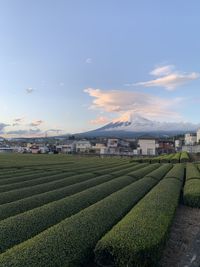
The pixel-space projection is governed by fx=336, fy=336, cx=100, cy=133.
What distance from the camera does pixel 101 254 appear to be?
5289 mm

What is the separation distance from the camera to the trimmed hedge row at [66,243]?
455 centimetres

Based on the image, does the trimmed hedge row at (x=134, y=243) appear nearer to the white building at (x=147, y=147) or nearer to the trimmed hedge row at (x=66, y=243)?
the trimmed hedge row at (x=66, y=243)

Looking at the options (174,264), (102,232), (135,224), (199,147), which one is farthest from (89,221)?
(199,147)

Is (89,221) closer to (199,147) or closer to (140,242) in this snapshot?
(140,242)

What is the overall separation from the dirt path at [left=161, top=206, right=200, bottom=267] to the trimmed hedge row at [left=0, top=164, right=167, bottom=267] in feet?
4.13

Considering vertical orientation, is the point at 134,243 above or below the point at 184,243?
above

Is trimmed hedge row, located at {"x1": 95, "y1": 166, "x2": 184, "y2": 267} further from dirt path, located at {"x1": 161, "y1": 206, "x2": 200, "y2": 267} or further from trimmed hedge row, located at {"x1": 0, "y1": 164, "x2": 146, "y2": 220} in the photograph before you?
trimmed hedge row, located at {"x1": 0, "y1": 164, "x2": 146, "y2": 220}

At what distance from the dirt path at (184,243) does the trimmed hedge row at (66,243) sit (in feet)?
4.13

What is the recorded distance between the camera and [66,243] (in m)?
5.27

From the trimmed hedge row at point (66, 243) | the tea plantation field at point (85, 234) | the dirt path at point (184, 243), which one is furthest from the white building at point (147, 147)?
the trimmed hedge row at point (66, 243)

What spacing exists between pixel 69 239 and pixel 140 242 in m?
1.14

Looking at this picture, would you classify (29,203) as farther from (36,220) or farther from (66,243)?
(66,243)

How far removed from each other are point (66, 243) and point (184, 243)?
119 inches

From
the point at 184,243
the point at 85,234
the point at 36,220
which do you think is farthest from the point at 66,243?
the point at 184,243
